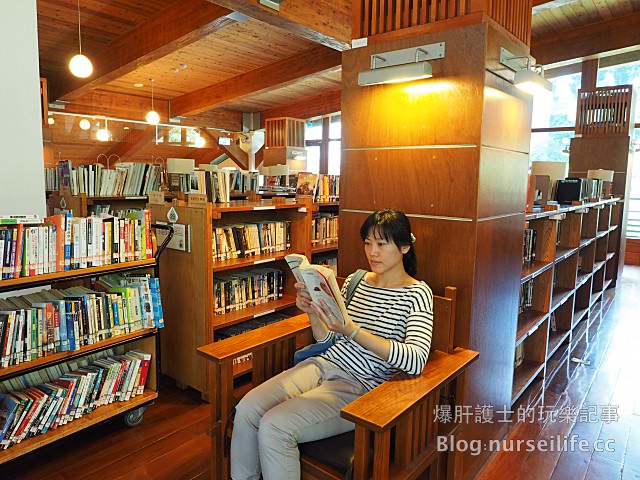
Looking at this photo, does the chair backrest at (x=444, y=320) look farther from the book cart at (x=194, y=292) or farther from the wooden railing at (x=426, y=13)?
the book cart at (x=194, y=292)

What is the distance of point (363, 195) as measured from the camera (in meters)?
2.48

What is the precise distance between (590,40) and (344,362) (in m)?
8.02

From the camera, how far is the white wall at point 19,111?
8.82 feet

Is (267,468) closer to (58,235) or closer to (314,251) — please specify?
(58,235)

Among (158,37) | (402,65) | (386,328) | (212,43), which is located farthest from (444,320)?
(212,43)

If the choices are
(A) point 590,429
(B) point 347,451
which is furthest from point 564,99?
(B) point 347,451

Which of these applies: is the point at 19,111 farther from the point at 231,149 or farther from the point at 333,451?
the point at 231,149

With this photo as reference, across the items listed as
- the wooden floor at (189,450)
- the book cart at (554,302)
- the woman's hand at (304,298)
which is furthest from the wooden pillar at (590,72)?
the woman's hand at (304,298)

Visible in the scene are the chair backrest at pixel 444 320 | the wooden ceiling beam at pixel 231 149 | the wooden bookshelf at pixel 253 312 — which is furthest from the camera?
the wooden ceiling beam at pixel 231 149

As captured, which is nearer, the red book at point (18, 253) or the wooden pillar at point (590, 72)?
the red book at point (18, 253)

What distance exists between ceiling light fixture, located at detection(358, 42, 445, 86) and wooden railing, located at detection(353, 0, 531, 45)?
153mm

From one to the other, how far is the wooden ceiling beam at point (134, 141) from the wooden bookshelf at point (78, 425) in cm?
725

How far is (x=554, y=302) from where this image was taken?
351cm

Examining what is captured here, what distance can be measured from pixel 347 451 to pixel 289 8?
395 cm
